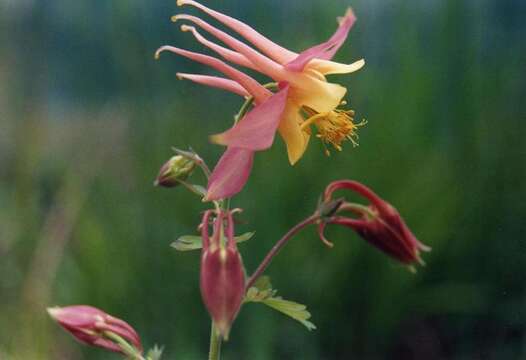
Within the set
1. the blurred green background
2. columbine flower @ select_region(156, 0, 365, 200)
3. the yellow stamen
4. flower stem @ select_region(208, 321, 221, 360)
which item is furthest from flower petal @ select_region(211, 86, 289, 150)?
the blurred green background

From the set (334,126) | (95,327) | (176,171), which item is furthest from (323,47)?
(95,327)

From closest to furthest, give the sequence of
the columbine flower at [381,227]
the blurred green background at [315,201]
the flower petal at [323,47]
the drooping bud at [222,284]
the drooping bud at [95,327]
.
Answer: the drooping bud at [222,284] → the flower petal at [323,47] → the drooping bud at [95,327] → the columbine flower at [381,227] → the blurred green background at [315,201]

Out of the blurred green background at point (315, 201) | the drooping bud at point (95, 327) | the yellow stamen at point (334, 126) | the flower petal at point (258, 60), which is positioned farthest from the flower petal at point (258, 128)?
the blurred green background at point (315, 201)

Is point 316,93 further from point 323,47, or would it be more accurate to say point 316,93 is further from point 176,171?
point 176,171

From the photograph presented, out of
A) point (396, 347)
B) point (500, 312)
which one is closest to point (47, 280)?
point (396, 347)

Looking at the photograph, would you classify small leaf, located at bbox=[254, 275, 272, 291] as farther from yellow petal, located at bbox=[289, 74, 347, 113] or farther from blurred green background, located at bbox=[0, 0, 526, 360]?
blurred green background, located at bbox=[0, 0, 526, 360]

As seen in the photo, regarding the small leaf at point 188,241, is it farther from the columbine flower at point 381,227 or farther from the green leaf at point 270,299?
the columbine flower at point 381,227

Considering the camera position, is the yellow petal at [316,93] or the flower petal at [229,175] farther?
the yellow petal at [316,93]
